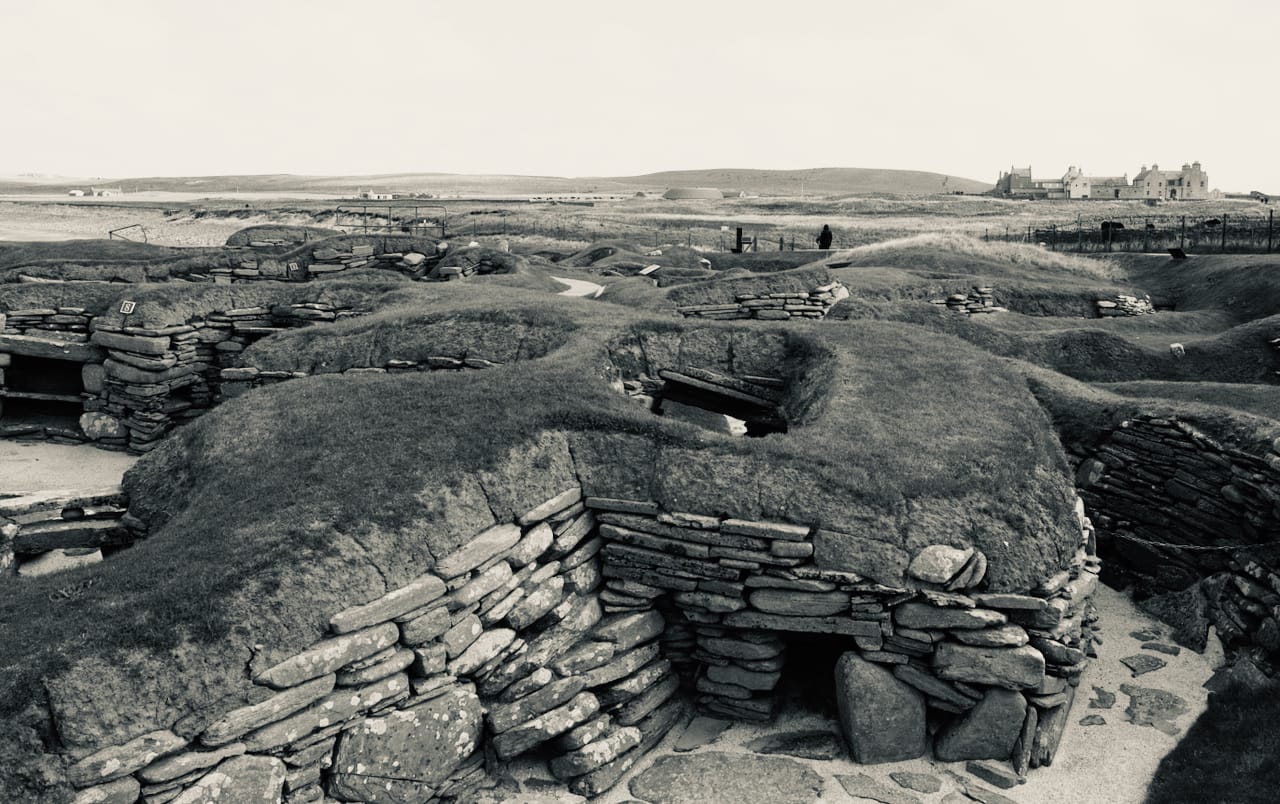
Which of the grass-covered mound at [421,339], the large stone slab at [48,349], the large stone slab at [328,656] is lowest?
the large stone slab at [328,656]

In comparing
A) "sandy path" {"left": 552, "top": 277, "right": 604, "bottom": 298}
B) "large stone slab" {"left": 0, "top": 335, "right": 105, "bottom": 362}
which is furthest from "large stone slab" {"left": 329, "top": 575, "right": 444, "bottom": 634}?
"sandy path" {"left": 552, "top": 277, "right": 604, "bottom": 298}

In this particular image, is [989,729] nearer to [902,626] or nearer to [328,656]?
[902,626]

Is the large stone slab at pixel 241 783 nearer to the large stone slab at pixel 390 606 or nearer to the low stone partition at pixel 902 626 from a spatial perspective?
the large stone slab at pixel 390 606

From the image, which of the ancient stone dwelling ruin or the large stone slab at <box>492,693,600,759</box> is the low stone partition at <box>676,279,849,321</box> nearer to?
the ancient stone dwelling ruin

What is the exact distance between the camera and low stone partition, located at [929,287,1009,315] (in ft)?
82.0

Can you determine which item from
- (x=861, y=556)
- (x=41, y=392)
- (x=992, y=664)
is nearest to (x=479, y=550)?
(x=861, y=556)

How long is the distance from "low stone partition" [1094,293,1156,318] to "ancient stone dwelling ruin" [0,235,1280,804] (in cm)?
1430

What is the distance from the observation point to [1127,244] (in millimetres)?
41781

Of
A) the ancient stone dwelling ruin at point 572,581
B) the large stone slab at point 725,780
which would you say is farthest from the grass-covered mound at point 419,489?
the large stone slab at point 725,780

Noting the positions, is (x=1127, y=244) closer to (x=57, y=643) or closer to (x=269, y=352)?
(x=269, y=352)

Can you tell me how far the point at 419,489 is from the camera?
9.00m

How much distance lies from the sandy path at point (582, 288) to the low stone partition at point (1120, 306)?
1445 cm

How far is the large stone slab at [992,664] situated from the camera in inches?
351

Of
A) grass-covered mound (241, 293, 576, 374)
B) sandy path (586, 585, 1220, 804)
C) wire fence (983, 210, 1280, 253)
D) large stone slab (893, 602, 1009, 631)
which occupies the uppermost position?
wire fence (983, 210, 1280, 253)
